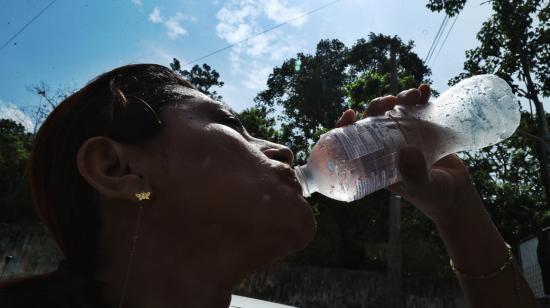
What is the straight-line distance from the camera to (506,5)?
13523 millimetres

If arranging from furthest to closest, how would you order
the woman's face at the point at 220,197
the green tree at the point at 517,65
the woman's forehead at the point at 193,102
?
1. the green tree at the point at 517,65
2. the woman's forehead at the point at 193,102
3. the woman's face at the point at 220,197

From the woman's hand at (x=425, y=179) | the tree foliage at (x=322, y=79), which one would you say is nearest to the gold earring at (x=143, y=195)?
the woman's hand at (x=425, y=179)

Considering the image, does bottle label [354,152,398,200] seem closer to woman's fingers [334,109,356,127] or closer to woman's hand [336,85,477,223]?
woman's hand [336,85,477,223]

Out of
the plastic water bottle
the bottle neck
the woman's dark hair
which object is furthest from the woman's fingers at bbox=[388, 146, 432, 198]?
the woman's dark hair

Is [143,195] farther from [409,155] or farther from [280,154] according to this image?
[409,155]

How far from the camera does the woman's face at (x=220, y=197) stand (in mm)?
1185

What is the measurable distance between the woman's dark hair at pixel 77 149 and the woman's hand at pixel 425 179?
0.91 meters

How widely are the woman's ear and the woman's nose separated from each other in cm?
41

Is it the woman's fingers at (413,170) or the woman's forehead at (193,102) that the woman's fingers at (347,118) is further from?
the woman's forehead at (193,102)

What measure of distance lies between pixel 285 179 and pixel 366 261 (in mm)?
16261

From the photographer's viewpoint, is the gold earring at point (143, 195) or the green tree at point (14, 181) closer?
the gold earring at point (143, 195)

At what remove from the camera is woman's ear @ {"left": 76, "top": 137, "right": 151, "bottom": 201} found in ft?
3.97

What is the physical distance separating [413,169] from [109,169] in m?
1.13

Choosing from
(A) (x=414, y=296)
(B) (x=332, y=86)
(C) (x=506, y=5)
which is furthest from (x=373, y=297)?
(B) (x=332, y=86)
